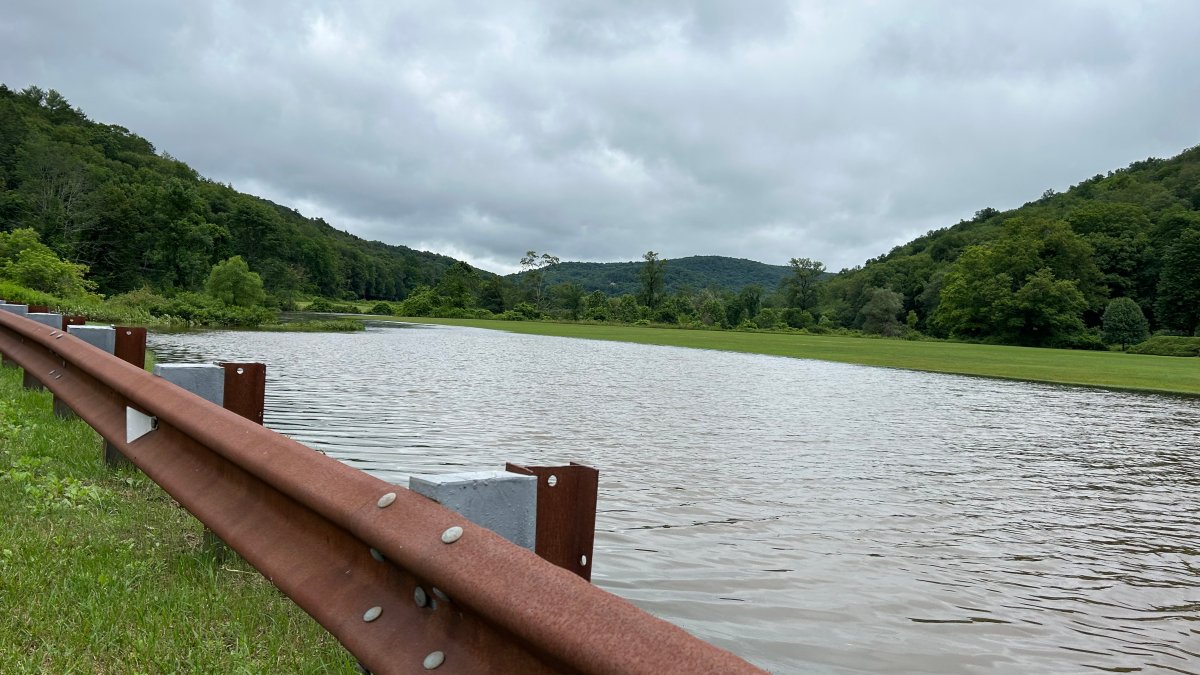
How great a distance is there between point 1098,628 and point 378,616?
11.8ft

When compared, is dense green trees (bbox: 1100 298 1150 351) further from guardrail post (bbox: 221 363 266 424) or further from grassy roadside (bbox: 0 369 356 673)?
grassy roadside (bbox: 0 369 356 673)

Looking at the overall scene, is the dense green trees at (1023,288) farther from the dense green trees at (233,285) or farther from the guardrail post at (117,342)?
the guardrail post at (117,342)

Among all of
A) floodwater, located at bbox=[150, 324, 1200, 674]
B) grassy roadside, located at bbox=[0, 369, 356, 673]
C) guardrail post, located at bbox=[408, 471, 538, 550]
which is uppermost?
guardrail post, located at bbox=[408, 471, 538, 550]

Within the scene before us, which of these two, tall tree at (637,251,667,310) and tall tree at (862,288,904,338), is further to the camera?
tall tree at (637,251,667,310)

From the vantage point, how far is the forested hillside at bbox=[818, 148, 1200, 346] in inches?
3169

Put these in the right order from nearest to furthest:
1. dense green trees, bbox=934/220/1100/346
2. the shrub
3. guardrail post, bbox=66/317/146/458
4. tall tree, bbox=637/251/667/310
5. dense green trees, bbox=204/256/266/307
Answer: guardrail post, bbox=66/317/146/458
the shrub
dense green trees, bbox=204/256/266/307
dense green trees, bbox=934/220/1100/346
tall tree, bbox=637/251/667/310

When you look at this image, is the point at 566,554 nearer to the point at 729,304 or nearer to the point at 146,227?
the point at 146,227

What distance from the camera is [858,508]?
6113 millimetres

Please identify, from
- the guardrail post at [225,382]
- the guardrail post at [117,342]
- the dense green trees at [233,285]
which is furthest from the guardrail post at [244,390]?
the dense green trees at [233,285]

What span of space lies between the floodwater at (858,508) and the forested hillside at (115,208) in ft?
280

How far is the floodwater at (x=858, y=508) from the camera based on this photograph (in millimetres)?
3648

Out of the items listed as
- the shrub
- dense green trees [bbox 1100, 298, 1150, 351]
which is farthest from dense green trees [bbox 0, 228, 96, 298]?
dense green trees [bbox 1100, 298, 1150, 351]

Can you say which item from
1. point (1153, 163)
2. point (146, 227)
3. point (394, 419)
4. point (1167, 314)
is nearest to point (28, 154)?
point (146, 227)

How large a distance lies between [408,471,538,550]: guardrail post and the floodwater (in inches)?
72.8
